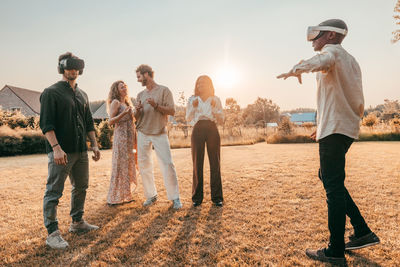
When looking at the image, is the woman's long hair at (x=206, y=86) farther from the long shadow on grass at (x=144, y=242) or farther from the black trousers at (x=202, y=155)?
the long shadow on grass at (x=144, y=242)

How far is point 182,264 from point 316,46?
2.28m

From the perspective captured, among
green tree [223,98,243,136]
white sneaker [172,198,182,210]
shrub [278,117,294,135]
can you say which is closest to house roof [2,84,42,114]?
green tree [223,98,243,136]

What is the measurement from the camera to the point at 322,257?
87.4 inches

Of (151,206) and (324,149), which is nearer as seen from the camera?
(324,149)

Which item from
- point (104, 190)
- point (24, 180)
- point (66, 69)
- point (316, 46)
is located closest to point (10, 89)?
point (24, 180)

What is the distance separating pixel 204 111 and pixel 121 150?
5.19 ft

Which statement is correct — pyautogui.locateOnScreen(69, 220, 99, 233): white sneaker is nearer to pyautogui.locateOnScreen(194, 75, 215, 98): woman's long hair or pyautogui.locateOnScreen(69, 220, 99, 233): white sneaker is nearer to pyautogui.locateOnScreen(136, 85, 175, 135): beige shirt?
pyautogui.locateOnScreen(136, 85, 175, 135): beige shirt

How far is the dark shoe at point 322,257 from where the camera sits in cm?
212

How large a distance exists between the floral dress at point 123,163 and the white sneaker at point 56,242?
1.44 m

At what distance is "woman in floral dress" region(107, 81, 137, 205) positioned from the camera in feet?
→ 13.6

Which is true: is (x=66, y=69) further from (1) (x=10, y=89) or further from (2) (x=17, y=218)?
(1) (x=10, y=89)

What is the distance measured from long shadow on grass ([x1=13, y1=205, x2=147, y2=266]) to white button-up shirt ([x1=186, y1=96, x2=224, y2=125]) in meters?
1.71

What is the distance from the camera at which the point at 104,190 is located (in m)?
5.43

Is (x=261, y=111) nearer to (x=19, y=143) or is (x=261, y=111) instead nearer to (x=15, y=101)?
(x=15, y=101)
